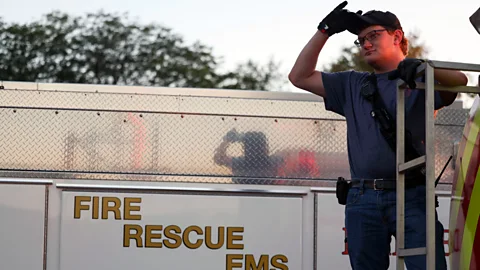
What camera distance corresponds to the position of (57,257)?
5676 mm

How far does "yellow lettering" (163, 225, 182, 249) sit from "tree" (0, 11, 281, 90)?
21630 mm

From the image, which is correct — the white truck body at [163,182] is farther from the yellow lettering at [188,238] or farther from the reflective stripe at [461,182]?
the reflective stripe at [461,182]

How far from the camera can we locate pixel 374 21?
4035 mm

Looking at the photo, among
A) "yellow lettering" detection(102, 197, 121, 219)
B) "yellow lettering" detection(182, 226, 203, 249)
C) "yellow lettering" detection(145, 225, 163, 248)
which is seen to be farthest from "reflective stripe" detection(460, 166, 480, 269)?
"yellow lettering" detection(102, 197, 121, 219)

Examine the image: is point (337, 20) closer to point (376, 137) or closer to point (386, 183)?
point (376, 137)

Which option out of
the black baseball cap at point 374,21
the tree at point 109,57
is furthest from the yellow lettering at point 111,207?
the tree at point 109,57

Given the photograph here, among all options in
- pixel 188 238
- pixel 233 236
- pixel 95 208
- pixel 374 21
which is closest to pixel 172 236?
pixel 188 238

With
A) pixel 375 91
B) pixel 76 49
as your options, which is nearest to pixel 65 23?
pixel 76 49

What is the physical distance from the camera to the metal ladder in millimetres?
3162

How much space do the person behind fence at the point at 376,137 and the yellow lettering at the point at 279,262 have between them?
68.4 inches

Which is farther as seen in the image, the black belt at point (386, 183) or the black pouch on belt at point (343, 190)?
the black pouch on belt at point (343, 190)

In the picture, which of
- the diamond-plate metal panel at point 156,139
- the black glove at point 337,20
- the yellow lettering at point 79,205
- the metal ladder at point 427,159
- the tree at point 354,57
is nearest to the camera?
the metal ladder at point 427,159

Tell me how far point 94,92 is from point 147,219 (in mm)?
920

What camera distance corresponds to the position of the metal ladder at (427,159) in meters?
3.16
